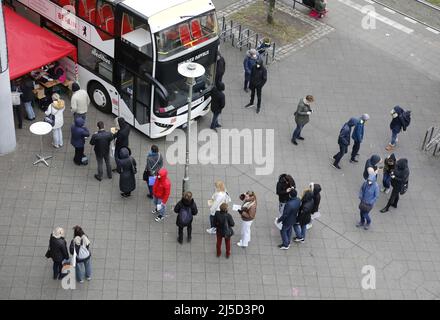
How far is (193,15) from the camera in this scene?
61.4ft

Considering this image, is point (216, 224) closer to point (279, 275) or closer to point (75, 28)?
point (279, 275)

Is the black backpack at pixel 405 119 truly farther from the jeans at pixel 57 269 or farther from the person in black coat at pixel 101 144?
the jeans at pixel 57 269

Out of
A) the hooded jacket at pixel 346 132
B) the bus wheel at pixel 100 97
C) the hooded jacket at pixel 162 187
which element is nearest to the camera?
the hooded jacket at pixel 162 187

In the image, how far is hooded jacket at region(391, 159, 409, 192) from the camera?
17.9 m

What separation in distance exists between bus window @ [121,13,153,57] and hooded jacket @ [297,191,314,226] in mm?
4978

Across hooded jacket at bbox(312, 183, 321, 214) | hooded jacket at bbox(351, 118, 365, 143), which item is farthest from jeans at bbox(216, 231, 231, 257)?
hooded jacket at bbox(351, 118, 365, 143)

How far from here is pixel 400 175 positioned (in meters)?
18.0

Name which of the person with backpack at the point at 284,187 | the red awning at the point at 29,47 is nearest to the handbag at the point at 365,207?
the person with backpack at the point at 284,187

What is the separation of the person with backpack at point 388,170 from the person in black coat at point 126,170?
5.99 metres

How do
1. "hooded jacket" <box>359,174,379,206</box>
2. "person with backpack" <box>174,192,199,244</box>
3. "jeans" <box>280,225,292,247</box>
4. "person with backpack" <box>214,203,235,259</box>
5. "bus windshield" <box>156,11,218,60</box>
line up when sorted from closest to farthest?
"person with backpack" <box>214,203,235,259</box> < "person with backpack" <box>174,192,199,244</box> < "jeans" <box>280,225,292,247</box> < "hooded jacket" <box>359,174,379,206</box> < "bus windshield" <box>156,11,218,60</box>

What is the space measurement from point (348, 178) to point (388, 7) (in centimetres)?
992

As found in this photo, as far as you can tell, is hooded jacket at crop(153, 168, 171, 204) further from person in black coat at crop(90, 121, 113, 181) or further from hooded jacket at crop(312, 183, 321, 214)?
hooded jacket at crop(312, 183, 321, 214)

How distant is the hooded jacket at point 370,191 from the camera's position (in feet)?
56.5
